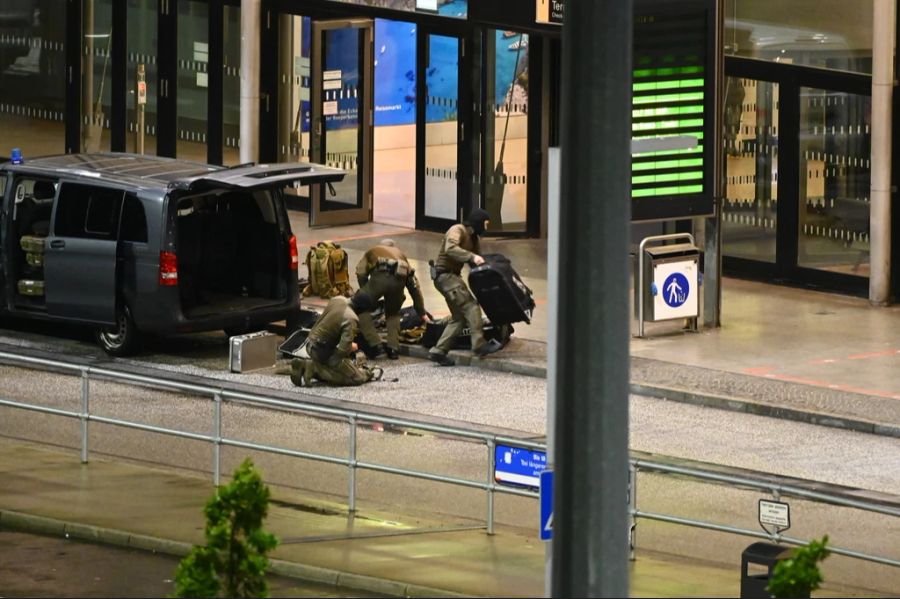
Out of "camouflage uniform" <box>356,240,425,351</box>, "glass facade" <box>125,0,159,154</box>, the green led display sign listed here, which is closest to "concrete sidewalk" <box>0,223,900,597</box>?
"camouflage uniform" <box>356,240,425,351</box>

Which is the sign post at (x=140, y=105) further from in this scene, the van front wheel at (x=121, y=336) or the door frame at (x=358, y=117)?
the van front wheel at (x=121, y=336)

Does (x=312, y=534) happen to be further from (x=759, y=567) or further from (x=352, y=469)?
(x=759, y=567)

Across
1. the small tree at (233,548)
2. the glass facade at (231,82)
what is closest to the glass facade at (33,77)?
the glass facade at (231,82)

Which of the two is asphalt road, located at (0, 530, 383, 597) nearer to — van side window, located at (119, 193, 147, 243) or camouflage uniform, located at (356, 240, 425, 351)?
van side window, located at (119, 193, 147, 243)

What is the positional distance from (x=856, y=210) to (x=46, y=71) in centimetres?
1545

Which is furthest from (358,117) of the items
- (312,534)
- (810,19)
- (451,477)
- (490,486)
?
(490,486)

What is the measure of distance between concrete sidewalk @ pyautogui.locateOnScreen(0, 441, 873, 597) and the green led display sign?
718 cm

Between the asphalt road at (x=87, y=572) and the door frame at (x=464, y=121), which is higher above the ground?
the door frame at (x=464, y=121)

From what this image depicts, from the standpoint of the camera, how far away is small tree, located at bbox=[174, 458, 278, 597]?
977 centimetres

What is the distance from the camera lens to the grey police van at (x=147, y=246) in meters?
19.5

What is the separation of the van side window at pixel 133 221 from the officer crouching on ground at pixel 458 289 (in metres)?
2.90

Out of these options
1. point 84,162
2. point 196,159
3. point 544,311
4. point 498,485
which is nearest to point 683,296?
point 544,311

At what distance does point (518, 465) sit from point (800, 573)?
4.05 metres

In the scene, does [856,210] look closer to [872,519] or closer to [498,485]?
[872,519]
